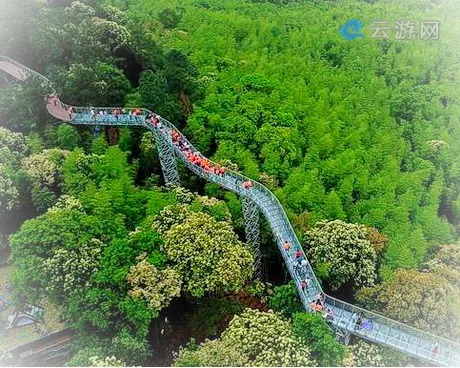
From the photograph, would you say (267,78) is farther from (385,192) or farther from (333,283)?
(333,283)

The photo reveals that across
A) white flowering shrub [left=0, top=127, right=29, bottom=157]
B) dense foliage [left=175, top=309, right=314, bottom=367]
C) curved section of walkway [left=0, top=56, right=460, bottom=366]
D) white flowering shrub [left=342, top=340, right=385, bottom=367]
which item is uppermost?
white flowering shrub [left=0, top=127, right=29, bottom=157]

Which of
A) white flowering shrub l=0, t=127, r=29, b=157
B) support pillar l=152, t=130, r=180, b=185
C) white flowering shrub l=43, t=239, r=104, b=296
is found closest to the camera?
white flowering shrub l=43, t=239, r=104, b=296

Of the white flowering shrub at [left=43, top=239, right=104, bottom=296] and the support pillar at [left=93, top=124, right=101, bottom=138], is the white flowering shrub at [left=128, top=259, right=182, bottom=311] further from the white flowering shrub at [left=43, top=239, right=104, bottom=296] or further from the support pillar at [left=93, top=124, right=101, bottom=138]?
the support pillar at [left=93, top=124, right=101, bottom=138]

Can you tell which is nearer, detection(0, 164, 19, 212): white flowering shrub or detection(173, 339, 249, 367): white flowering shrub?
detection(173, 339, 249, 367): white flowering shrub

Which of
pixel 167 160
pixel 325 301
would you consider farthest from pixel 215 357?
pixel 167 160

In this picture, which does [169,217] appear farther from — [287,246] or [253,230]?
[287,246]

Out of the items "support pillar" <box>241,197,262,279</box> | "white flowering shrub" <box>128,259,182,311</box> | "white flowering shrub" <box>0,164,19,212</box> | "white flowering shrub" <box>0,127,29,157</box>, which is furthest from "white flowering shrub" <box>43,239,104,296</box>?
"white flowering shrub" <box>0,127,29,157</box>

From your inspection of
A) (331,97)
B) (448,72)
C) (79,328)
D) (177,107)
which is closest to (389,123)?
(331,97)

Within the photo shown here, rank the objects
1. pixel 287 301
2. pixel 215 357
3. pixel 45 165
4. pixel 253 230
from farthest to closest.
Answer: pixel 45 165 → pixel 253 230 → pixel 287 301 → pixel 215 357
